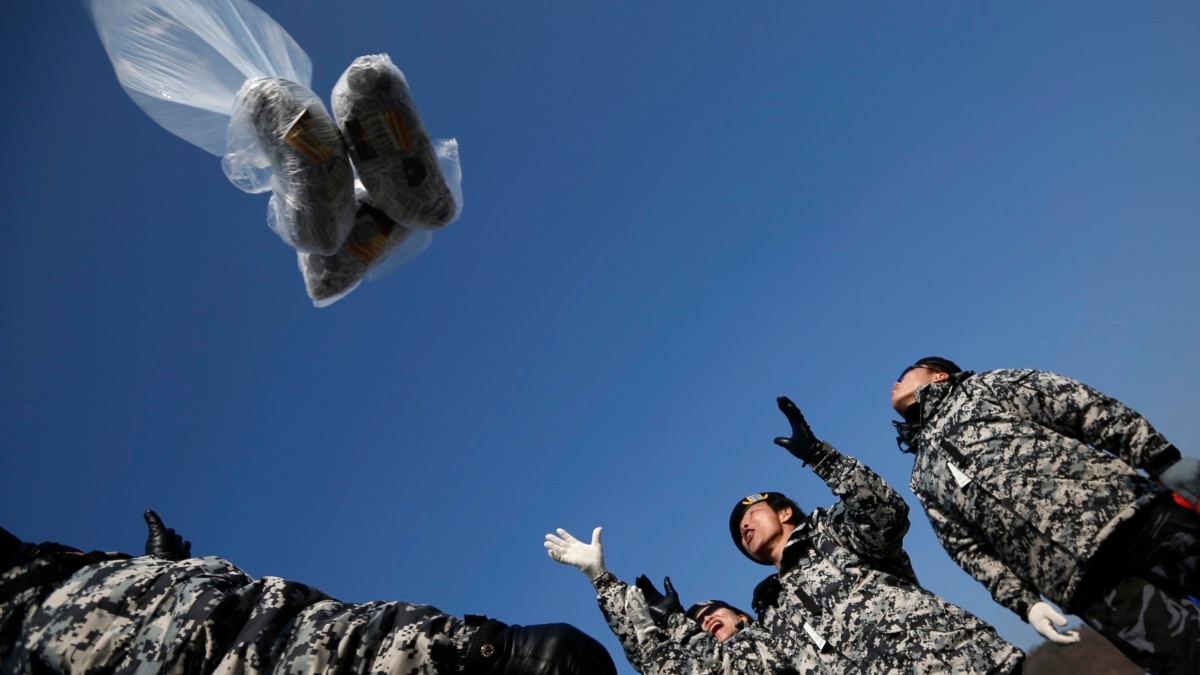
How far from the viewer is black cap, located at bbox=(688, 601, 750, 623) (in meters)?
5.45

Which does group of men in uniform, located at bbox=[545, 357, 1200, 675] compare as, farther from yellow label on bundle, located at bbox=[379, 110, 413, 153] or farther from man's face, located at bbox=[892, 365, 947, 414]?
yellow label on bundle, located at bbox=[379, 110, 413, 153]

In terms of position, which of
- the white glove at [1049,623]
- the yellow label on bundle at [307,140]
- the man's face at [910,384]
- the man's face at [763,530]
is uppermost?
the yellow label on bundle at [307,140]

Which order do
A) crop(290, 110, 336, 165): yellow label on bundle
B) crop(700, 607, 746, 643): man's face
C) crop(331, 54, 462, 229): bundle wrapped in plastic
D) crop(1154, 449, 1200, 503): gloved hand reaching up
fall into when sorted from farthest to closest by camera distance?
crop(700, 607, 746, 643): man's face < crop(1154, 449, 1200, 503): gloved hand reaching up < crop(331, 54, 462, 229): bundle wrapped in plastic < crop(290, 110, 336, 165): yellow label on bundle

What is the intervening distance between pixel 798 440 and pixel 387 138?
3165 mm

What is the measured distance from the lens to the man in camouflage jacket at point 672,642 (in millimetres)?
4098

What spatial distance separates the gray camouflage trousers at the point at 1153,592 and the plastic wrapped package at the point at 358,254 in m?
3.82

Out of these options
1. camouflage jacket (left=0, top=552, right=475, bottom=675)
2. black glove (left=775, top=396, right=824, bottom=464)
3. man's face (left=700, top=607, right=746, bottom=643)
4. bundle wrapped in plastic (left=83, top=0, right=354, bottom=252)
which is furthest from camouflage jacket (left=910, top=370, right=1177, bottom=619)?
bundle wrapped in plastic (left=83, top=0, right=354, bottom=252)

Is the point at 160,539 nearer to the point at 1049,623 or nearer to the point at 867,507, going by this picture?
the point at 867,507

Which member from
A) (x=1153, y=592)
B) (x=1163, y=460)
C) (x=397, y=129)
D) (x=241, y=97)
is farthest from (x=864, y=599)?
(x=241, y=97)

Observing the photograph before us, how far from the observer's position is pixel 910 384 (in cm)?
477

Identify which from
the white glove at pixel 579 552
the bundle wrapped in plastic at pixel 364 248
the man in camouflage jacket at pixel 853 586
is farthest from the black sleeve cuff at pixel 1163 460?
the bundle wrapped in plastic at pixel 364 248

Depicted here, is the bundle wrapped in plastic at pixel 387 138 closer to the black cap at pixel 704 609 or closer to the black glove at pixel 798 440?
the black glove at pixel 798 440

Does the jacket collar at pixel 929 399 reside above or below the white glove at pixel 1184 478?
above

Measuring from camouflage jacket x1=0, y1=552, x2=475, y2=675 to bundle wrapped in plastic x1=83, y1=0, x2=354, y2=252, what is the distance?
5.40ft
